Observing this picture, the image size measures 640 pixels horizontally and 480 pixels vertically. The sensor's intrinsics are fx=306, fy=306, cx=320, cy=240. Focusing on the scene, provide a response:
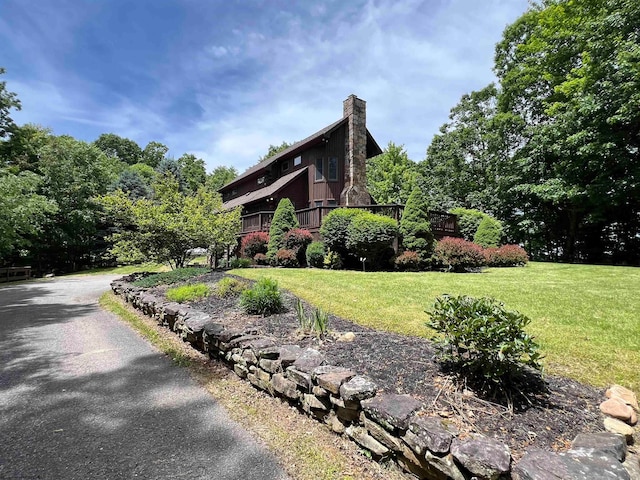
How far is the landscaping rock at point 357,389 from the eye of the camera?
247cm

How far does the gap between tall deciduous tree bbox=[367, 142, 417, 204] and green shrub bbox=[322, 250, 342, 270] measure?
1695cm

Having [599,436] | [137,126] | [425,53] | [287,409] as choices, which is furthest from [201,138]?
[599,436]

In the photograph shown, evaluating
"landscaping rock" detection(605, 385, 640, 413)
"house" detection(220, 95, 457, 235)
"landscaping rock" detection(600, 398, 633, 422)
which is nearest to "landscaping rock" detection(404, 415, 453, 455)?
"landscaping rock" detection(600, 398, 633, 422)

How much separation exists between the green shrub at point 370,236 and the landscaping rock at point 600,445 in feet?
29.1

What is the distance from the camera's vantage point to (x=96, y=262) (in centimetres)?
2391

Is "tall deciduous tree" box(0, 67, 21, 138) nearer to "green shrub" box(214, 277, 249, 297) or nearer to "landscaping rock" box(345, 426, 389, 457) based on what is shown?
"green shrub" box(214, 277, 249, 297)

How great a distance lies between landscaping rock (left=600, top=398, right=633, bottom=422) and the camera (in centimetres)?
228

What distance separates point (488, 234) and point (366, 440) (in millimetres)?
16258

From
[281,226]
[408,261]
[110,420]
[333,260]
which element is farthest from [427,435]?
[281,226]

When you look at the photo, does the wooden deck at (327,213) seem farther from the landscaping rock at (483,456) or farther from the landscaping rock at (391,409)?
the landscaping rock at (483,456)

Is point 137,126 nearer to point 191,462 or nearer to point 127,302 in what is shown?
point 127,302

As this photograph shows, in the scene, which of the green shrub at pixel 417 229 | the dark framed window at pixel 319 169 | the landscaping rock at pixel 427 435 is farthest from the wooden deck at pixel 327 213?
the landscaping rock at pixel 427 435

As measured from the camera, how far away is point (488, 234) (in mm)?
16109

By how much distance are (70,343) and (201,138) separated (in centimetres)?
1873
